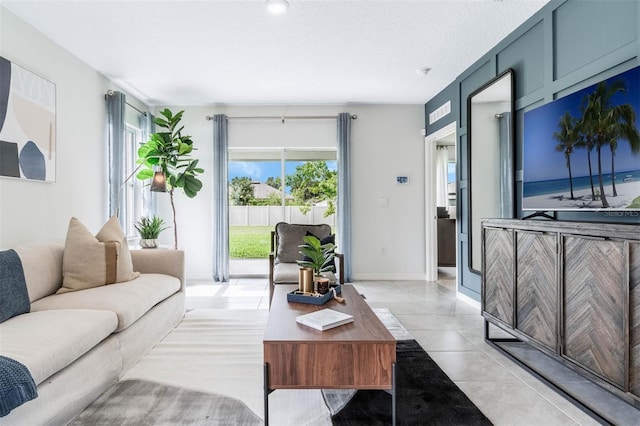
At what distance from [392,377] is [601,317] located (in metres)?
1.07

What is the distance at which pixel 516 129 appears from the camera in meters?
3.15

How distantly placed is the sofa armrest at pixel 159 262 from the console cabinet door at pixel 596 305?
3012 mm

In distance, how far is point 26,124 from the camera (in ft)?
9.59

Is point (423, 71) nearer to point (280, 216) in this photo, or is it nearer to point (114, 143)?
point (280, 216)

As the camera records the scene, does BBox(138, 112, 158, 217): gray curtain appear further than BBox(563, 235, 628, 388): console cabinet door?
Yes

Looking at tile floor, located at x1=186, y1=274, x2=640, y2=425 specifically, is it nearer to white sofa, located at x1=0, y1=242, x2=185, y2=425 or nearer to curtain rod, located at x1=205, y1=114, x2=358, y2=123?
white sofa, located at x1=0, y1=242, x2=185, y2=425

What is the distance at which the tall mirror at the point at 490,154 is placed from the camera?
322cm

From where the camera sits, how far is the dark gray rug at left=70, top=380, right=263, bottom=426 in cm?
178

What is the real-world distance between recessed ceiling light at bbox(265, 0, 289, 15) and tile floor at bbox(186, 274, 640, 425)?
2798 millimetres

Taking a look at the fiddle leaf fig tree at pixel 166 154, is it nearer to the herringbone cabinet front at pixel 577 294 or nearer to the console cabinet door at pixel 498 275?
the console cabinet door at pixel 498 275

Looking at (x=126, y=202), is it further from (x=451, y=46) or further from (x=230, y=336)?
(x=451, y=46)

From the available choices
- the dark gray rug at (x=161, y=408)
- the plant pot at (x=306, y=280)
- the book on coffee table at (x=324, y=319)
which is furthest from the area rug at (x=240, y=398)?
the plant pot at (x=306, y=280)

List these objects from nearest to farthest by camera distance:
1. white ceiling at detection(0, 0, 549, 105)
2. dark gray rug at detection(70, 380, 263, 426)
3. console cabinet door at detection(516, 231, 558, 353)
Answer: dark gray rug at detection(70, 380, 263, 426), console cabinet door at detection(516, 231, 558, 353), white ceiling at detection(0, 0, 549, 105)

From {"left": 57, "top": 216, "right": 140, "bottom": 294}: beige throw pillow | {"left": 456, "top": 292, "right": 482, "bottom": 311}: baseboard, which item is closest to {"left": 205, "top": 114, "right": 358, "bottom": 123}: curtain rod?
{"left": 456, "top": 292, "right": 482, "bottom": 311}: baseboard
